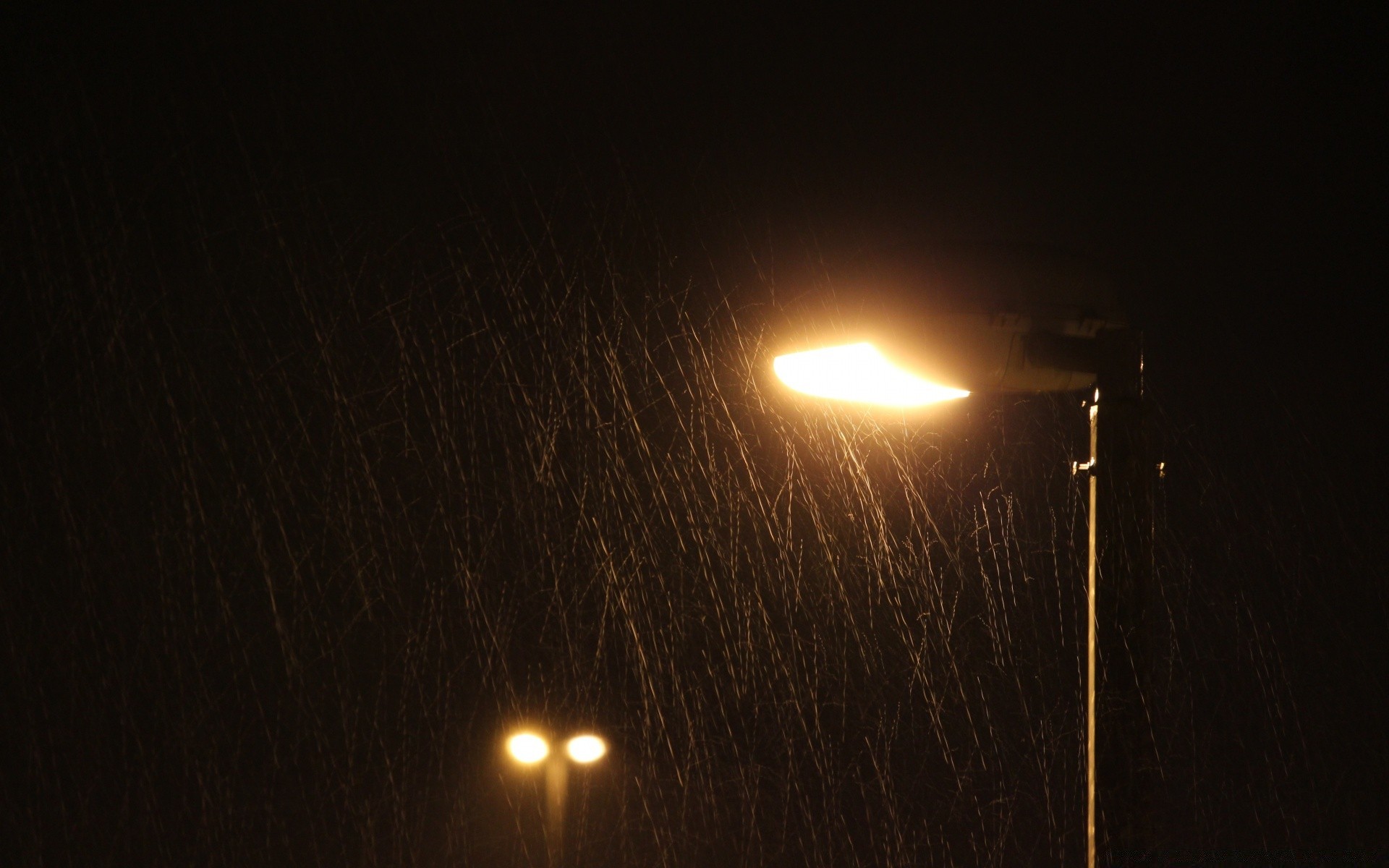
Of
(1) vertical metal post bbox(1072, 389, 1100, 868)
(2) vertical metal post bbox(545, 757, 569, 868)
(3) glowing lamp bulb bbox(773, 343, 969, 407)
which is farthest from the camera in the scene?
(2) vertical metal post bbox(545, 757, 569, 868)

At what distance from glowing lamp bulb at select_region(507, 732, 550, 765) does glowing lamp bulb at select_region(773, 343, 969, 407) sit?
1909mm

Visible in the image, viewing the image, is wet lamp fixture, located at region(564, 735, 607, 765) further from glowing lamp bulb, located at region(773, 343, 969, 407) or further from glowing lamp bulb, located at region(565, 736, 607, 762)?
glowing lamp bulb, located at region(773, 343, 969, 407)

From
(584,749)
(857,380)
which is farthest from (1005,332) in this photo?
(584,749)

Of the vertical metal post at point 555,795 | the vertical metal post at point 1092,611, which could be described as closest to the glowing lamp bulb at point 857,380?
the vertical metal post at point 1092,611

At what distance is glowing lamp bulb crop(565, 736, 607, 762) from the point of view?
2.95 meters

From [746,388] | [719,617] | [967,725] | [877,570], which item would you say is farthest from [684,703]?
[746,388]

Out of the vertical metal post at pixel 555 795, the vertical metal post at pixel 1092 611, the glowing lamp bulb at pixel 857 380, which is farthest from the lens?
the vertical metal post at pixel 555 795

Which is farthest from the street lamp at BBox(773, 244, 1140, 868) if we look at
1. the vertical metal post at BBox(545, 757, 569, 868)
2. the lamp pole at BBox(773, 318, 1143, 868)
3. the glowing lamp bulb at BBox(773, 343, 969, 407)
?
the vertical metal post at BBox(545, 757, 569, 868)

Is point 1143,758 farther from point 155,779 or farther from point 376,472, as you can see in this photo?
point 155,779

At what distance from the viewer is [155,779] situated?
44.3ft

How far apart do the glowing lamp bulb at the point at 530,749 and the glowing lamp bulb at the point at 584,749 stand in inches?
2.3

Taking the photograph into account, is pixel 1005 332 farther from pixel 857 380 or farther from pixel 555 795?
pixel 555 795

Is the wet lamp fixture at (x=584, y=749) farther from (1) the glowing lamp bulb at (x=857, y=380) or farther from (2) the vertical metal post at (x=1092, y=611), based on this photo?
(2) the vertical metal post at (x=1092, y=611)

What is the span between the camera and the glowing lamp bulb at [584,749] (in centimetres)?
295
